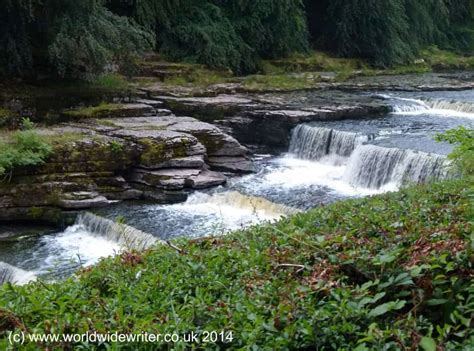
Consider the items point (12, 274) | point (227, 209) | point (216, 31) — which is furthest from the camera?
point (216, 31)

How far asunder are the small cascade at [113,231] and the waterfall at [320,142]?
6072mm

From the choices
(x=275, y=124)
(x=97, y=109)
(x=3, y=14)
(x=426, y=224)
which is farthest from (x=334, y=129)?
(x=426, y=224)

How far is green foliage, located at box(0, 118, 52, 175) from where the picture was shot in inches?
401

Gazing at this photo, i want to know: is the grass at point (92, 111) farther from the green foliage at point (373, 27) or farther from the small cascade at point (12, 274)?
the green foliage at point (373, 27)

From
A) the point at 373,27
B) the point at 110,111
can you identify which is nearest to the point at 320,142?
the point at 110,111

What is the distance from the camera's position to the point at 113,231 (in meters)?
9.81

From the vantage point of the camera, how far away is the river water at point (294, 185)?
30.6 ft

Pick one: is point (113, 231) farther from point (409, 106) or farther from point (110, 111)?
point (409, 106)

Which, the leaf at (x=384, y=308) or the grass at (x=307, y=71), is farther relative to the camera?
the grass at (x=307, y=71)

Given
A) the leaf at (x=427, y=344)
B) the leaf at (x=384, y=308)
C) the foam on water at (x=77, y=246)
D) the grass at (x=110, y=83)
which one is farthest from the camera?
the grass at (x=110, y=83)

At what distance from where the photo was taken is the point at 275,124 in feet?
49.6

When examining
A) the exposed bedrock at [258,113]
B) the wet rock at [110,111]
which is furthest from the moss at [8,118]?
the exposed bedrock at [258,113]

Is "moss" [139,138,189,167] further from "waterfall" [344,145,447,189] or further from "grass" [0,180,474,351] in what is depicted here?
"grass" [0,180,474,351]

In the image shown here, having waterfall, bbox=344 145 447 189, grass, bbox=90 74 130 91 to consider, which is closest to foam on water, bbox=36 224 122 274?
waterfall, bbox=344 145 447 189
